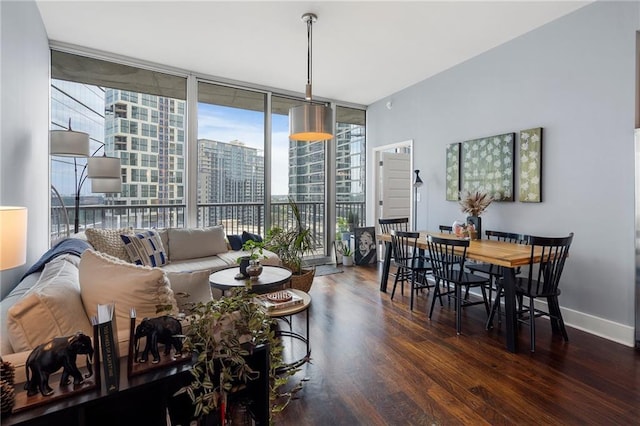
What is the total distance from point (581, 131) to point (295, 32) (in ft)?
9.80

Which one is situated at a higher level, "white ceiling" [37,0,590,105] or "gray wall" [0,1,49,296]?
"white ceiling" [37,0,590,105]

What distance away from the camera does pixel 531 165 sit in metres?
3.38

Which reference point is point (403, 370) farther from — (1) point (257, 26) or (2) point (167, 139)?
(2) point (167, 139)

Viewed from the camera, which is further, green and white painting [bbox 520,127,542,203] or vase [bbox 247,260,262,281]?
green and white painting [bbox 520,127,542,203]

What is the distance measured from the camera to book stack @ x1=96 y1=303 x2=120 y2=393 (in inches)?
43.5

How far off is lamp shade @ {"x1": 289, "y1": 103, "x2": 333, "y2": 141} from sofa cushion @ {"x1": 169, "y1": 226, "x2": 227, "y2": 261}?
77.2 inches

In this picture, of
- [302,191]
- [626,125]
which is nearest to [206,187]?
[302,191]

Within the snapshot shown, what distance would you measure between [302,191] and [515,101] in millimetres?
3443

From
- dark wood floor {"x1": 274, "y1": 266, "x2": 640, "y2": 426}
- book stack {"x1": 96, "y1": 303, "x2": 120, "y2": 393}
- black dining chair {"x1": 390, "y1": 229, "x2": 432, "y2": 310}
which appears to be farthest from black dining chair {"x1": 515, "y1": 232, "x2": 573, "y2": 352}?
book stack {"x1": 96, "y1": 303, "x2": 120, "y2": 393}

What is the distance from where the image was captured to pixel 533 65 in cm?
338

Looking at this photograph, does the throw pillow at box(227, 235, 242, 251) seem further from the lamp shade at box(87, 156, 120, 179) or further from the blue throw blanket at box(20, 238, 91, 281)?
the blue throw blanket at box(20, 238, 91, 281)

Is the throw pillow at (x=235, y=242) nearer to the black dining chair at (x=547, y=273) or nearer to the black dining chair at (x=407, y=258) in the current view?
the black dining chair at (x=407, y=258)

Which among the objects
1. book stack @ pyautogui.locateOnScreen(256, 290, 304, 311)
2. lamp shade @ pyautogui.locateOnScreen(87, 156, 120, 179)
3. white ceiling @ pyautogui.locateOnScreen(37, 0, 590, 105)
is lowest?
book stack @ pyautogui.locateOnScreen(256, 290, 304, 311)

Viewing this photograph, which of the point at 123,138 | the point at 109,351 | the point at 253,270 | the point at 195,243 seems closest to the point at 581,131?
the point at 253,270
